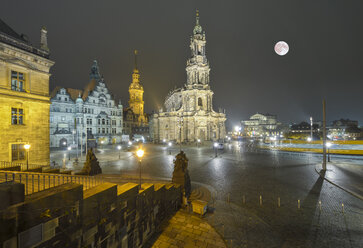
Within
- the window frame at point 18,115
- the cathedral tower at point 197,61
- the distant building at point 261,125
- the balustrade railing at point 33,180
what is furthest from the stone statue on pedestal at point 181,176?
the distant building at point 261,125

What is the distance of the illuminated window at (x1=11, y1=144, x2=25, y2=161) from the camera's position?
1375cm

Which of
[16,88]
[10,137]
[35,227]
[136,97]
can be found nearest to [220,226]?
[35,227]

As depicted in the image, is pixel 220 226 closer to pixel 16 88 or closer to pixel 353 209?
pixel 353 209

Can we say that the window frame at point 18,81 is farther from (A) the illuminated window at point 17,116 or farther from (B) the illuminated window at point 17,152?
(B) the illuminated window at point 17,152

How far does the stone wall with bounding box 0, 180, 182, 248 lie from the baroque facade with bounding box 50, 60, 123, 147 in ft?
129

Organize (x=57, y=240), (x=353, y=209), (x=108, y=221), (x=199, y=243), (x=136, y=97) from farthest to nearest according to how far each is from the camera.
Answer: (x=136, y=97)
(x=353, y=209)
(x=199, y=243)
(x=108, y=221)
(x=57, y=240)

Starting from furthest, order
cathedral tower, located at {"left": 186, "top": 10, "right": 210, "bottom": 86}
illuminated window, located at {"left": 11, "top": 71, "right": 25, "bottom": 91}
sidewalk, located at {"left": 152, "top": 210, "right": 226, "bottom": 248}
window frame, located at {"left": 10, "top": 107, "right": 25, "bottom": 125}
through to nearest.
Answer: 1. cathedral tower, located at {"left": 186, "top": 10, "right": 210, "bottom": 86}
2. illuminated window, located at {"left": 11, "top": 71, "right": 25, "bottom": 91}
3. window frame, located at {"left": 10, "top": 107, "right": 25, "bottom": 125}
4. sidewalk, located at {"left": 152, "top": 210, "right": 226, "bottom": 248}

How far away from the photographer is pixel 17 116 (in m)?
14.2

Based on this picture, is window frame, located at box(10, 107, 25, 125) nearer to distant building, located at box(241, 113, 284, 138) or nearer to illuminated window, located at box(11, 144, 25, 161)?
illuminated window, located at box(11, 144, 25, 161)

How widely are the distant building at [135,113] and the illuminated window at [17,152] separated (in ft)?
174

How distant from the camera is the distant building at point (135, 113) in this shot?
69375 millimetres

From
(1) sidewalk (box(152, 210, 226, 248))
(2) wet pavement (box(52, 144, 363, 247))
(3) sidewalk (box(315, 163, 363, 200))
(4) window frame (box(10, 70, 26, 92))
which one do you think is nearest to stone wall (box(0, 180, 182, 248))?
(1) sidewalk (box(152, 210, 226, 248))

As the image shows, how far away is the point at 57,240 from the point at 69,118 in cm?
4863

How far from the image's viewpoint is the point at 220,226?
7824 millimetres
